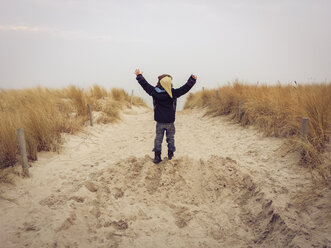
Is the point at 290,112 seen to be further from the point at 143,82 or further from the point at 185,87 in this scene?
the point at 143,82

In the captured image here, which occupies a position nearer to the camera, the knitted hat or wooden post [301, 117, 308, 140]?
wooden post [301, 117, 308, 140]

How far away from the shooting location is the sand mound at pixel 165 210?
2.79 metres

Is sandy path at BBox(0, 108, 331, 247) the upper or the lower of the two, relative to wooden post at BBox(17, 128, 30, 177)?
lower

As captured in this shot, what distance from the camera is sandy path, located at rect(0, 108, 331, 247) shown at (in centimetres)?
276

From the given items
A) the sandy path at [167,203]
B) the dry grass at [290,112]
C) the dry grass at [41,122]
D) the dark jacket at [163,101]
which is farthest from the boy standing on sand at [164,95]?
the dry grass at [41,122]

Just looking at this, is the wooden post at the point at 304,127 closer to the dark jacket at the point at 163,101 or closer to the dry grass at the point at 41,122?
the dark jacket at the point at 163,101

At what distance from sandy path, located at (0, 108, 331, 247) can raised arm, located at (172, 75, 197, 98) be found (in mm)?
1293

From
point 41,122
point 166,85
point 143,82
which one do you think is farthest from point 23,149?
point 166,85

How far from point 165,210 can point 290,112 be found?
12.7 feet

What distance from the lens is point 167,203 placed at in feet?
11.6

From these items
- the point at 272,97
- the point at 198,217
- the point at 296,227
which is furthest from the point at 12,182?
the point at 272,97

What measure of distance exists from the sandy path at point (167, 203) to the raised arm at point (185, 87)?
1293 millimetres

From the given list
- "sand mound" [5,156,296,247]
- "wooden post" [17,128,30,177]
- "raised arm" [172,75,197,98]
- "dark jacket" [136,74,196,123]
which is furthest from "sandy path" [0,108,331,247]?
"raised arm" [172,75,197,98]

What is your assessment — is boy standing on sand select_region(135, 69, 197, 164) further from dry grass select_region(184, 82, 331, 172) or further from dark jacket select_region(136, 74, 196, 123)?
dry grass select_region(184, 82, 331, 172)
